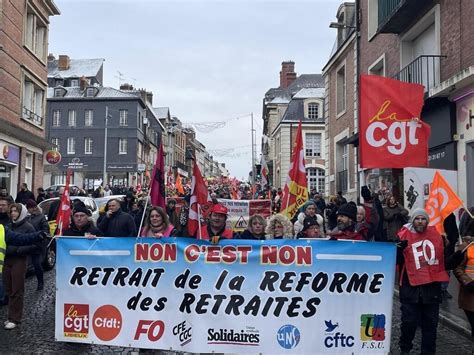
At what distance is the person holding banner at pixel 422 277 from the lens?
213 inches

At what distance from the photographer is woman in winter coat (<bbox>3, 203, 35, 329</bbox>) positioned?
6.78 metres

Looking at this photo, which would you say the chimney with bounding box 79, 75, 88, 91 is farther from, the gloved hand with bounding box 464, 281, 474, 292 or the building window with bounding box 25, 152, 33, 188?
the gloved hand with bounding box 464, 281, 474, 292

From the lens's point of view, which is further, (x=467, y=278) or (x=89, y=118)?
(x=89, y=118)

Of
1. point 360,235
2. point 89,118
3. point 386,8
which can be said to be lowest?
point 360,235

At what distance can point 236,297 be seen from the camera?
5.20m

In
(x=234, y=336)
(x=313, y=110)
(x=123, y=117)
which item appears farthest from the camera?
(x=123, y=117)

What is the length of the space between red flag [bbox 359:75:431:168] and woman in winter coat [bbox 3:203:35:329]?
4.73 metres

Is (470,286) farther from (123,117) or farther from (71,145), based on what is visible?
(71,145)

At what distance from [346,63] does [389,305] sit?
752 inches

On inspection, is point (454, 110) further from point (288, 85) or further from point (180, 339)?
point (288, 85)

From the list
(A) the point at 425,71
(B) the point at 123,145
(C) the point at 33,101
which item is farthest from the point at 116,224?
(B) the point at 123,145

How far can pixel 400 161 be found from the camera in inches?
271

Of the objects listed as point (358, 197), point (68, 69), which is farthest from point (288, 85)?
point (358, 197)

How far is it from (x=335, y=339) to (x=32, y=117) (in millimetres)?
21553
